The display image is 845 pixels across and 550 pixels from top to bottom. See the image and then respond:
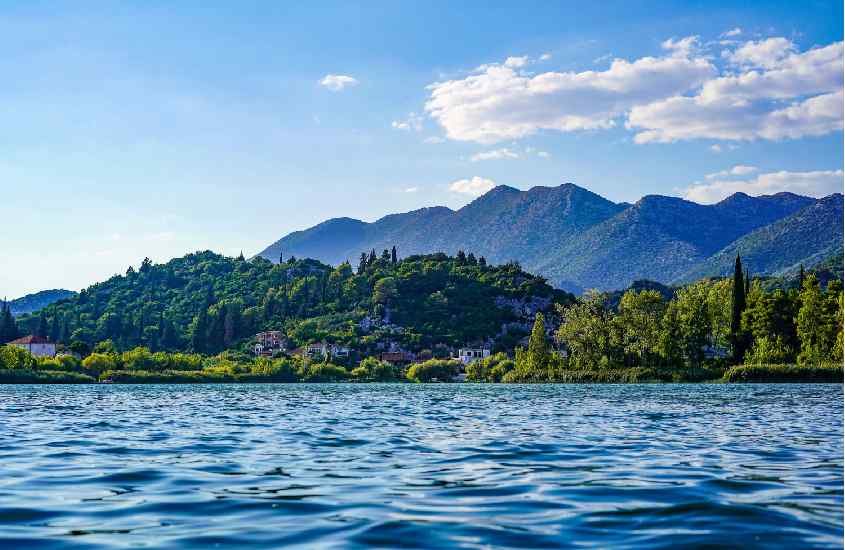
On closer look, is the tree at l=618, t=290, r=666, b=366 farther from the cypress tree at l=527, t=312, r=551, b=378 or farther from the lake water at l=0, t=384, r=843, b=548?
the lake water at l=0, t=384, r=843, b=548

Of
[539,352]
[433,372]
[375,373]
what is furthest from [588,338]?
[375,373]

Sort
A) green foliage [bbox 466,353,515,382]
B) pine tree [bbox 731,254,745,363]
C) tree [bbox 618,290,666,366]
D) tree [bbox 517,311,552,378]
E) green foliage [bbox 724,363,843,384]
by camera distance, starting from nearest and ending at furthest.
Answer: green foliage [bbox 724,363,843,384] → pine tree [bbox 731,254,745,363] → tree [bbox 618,290,666,366] → tree [bbox 517,311,552,378] → green foliage [bbox 466,353,515,382]

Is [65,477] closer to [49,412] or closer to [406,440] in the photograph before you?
[406,440]

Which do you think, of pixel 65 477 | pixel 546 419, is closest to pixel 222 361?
pixel 546 419

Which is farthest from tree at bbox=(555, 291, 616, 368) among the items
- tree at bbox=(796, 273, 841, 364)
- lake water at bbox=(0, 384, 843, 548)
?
lake water at bbox=(0, 384, 843, 548)

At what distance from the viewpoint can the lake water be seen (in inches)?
424

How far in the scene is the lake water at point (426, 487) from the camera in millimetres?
10773

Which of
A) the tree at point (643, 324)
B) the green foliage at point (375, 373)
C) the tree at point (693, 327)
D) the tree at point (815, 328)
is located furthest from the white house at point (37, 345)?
the tree at point (815, 328)

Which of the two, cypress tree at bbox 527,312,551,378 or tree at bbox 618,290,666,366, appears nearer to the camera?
tree at bbox 618,290,666,366

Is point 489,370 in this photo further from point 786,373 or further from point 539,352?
point 786,373

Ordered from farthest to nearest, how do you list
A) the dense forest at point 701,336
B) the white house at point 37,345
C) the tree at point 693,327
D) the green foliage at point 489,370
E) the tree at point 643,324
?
the white house at point 37,345, the green foliage at point 489,370, the tree at point 643,324, the tree at point 693,327, the dense forest at point 701,336

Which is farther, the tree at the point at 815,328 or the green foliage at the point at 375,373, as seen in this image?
the green foliage at the point at 375,373

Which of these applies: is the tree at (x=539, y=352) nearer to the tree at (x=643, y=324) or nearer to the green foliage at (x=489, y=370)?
the green foliage at (x=489, y=370)

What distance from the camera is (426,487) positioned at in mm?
14797
